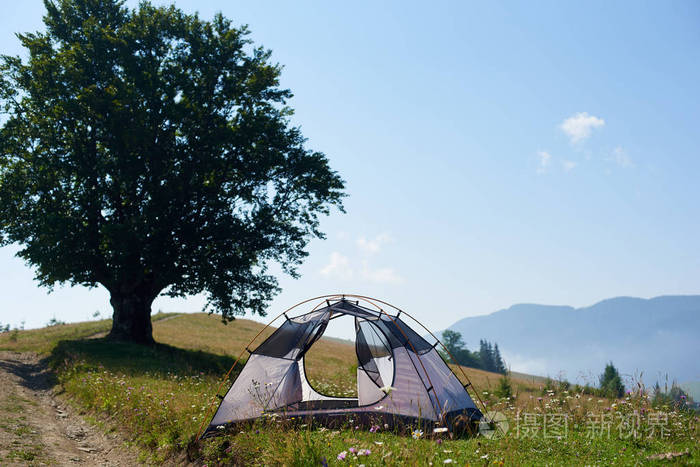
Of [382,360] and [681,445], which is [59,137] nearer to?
[382,360]

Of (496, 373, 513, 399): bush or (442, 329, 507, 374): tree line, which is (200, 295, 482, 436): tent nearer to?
(496, 373, 513, 399): bush

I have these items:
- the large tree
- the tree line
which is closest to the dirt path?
the large tree

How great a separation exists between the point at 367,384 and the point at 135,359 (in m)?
12.5

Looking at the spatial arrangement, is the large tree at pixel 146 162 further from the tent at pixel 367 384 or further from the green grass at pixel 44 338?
the tent at pixel 367 384

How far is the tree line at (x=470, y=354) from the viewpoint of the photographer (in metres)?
115

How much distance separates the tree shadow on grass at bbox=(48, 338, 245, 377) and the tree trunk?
962 millimetres

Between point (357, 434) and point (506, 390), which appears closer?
point (357, 434)

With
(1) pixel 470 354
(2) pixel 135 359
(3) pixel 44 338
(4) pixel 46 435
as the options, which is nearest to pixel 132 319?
(2) pixel 135 359

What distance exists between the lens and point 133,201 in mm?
24109

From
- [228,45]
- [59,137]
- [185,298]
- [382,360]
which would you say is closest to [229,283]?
[185,298]

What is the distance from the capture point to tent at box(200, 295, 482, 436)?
9.20 metres

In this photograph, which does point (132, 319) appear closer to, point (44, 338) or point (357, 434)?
point (44, 338)

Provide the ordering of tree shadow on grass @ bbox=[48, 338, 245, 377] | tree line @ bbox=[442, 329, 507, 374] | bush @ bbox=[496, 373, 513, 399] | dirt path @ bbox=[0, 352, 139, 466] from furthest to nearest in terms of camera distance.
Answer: tree line @ bbox=[442, 329, 507, 374]
tree shadow on grass @ bbox=[48, 338, 245, 377]
bush @ bbox=[496, 373, 513, 399]
dirt path @ bbox=[0, 352, 139, 466]

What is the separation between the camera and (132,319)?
2512 centimetres
